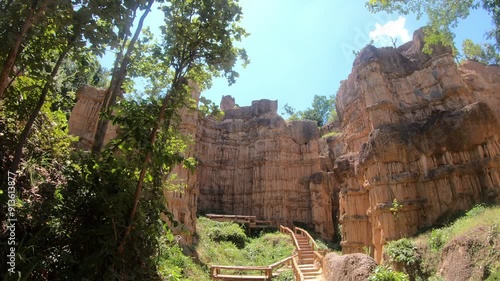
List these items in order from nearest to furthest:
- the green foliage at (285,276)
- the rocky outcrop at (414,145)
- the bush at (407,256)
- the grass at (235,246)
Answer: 1. the bush at (407,256)
2. the green foliage at (285,276)
3. the rocky outcrop at (414,145)
4. the grass at (235,246)

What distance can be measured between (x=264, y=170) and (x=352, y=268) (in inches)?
1185

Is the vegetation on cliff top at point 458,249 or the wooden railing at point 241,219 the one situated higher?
the wooden railing at point 241,219

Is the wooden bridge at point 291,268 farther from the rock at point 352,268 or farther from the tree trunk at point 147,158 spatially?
the tree trunk at point 147,158

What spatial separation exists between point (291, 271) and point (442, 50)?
66.7 ft

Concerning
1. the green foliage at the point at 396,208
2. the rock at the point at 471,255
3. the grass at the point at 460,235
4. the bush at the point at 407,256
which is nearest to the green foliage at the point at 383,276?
the rock at the point at 471,255

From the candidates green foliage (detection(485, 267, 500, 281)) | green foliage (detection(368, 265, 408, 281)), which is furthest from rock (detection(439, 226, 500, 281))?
green foliage (detection(368, 265, 408, 281))

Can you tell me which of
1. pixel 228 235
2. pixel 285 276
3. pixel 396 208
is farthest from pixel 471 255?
pixel 228 235

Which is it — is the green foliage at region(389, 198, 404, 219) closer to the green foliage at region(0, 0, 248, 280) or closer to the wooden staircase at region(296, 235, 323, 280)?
the wooden staircase at region(296, 235, 323, 280)

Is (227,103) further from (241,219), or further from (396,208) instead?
(396,208)

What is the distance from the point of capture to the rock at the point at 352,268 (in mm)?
9680

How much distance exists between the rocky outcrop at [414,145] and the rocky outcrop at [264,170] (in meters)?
11.6

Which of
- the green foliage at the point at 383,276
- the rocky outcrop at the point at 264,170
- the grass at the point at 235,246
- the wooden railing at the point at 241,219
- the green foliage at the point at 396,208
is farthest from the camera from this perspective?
the rocky outcrop at the point at 264,170

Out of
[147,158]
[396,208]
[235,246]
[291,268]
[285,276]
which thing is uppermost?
[396,208]

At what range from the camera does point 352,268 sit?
10.4 meters
